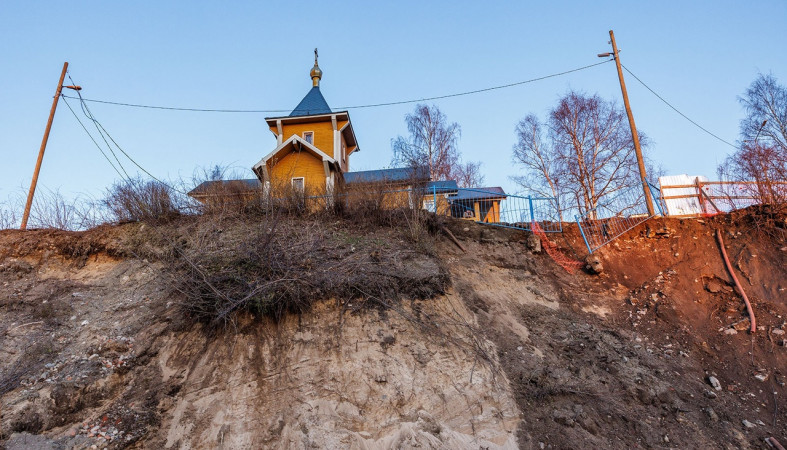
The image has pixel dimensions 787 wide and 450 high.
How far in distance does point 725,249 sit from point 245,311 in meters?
11.1

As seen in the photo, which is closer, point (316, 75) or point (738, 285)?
point (738, 285)

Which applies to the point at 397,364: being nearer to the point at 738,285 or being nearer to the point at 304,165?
the point at 738,285

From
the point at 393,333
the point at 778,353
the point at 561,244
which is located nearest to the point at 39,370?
the point at 393,333

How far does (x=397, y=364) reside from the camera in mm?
7043

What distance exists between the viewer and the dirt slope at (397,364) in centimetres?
616

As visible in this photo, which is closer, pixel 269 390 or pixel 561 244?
pixel 269 390

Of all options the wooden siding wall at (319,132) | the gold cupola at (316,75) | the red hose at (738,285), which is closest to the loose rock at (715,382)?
the red hose at (738,285)

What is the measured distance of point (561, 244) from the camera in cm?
1121

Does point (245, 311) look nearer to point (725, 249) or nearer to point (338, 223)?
point (338, 223)

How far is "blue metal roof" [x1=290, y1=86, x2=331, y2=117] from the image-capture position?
1944 centimetres

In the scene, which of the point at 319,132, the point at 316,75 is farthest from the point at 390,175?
the point at 316,75

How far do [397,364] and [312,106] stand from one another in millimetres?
15800

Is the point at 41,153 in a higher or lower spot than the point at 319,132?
lower

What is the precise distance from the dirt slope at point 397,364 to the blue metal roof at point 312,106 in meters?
11.4
